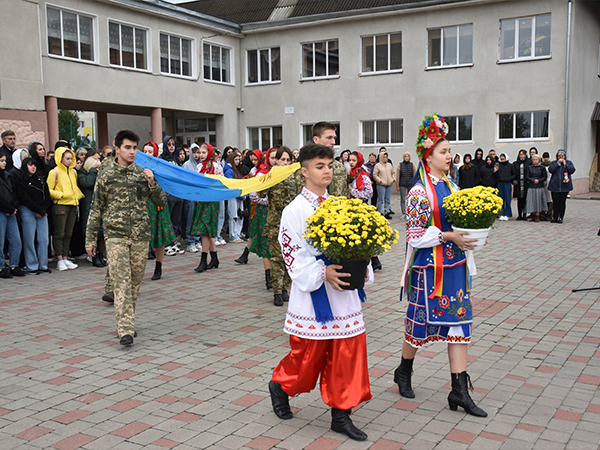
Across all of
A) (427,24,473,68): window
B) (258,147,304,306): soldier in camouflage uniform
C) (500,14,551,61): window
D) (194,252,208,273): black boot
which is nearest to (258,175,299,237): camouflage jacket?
(258,147,304,306): soldier in camouflage uniform

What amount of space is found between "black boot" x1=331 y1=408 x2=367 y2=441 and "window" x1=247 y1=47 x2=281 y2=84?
90.3 ft

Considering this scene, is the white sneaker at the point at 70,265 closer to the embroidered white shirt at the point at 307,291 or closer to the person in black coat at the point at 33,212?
the person in black coat at the point at 33,212

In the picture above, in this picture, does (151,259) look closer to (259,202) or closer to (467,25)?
(259,202)

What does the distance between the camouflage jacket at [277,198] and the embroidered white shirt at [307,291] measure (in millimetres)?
3929

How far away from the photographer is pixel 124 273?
6.30 meters

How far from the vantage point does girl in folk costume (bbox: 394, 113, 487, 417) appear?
444 centimetres

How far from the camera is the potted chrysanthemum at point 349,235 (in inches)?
148

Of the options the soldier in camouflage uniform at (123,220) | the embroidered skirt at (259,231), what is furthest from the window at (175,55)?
the soldier in camouflage uniform at (123,220)

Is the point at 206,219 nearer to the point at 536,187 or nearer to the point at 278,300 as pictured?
the point at 278,300

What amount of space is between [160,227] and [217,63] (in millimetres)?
21525

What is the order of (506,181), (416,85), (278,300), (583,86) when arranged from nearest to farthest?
(278,300) → (506,181) → (583,86) → (416,85)

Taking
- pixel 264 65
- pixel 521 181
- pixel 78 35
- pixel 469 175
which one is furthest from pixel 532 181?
pixel 78 35

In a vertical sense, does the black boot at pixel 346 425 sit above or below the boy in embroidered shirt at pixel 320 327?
below

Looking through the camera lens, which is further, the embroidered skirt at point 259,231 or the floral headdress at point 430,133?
the embroidered skirt at point 259,231
